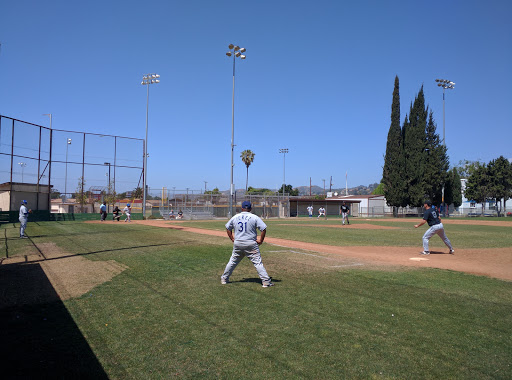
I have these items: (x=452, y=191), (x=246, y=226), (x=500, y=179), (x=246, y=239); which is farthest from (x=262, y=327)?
(x=500, y=179)

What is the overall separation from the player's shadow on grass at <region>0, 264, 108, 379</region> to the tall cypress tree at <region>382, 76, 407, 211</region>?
177ft

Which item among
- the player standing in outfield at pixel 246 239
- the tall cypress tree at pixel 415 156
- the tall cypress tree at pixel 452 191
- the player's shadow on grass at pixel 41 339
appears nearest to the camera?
the player's shadow on grass at pixel 41 339

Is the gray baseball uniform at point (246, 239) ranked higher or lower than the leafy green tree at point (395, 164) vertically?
lower

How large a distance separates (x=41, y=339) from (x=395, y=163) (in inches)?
2231

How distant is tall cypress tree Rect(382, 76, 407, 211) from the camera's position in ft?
180

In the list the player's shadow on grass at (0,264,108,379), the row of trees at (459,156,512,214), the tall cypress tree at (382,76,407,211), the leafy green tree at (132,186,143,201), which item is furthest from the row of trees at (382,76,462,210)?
the player's shadow on grass at (0,264,108,379)

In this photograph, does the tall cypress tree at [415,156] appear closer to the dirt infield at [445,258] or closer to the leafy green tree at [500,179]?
the leafy green tree at [500,179]

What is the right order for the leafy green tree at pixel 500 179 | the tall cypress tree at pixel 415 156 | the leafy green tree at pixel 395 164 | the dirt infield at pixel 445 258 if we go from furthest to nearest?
the leafy green tree at pixel 500 179 → the leafy green tree at pixel 395 164 → the tall cypress tree at pixel 415 156 → the dirt infield at pixel 445 258

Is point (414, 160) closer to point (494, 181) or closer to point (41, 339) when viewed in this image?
point (494, 181)

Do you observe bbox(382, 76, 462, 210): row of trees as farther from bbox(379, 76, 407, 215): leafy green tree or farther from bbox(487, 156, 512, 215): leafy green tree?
bbox(487, 156, 512, 215): leafy green tree

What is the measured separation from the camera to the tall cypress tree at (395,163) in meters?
54.7

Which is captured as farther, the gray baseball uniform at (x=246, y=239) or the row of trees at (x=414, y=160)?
the row of trees at (x=414, y=160)

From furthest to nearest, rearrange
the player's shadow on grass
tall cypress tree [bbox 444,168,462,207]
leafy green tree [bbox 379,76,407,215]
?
tall cypress tree [bbox 444,168,462,207], leafy green tree [bbox 379,76,407,215], the player's shadow on grass

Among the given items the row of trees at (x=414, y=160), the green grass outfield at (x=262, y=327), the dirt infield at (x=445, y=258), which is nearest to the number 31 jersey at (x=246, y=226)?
the green grass outfield at (x=262, y=327)
